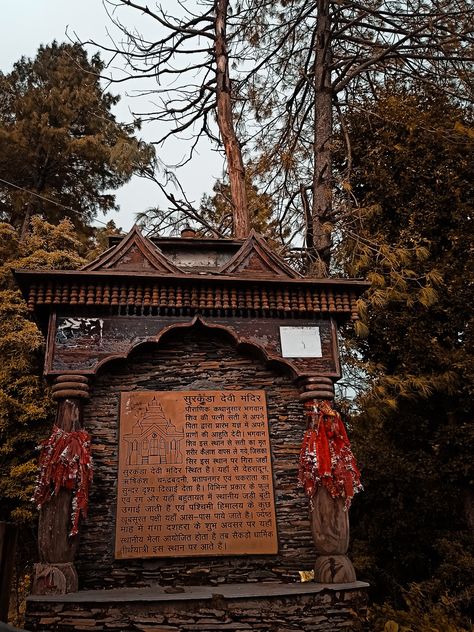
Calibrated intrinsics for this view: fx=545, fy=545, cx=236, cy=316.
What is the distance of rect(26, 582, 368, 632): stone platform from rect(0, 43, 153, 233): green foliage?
1366 centimetres

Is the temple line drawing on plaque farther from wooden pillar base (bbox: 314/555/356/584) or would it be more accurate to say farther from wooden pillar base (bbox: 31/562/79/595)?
wooden pillar base (bbox: 314/555/356/584)

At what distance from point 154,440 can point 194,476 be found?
0.56 metres

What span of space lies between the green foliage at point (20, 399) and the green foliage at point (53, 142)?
6185 millimetres

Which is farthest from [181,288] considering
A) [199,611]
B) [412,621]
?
[412,621]

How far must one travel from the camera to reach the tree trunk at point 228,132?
938cm

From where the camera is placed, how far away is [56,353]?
5594 mm

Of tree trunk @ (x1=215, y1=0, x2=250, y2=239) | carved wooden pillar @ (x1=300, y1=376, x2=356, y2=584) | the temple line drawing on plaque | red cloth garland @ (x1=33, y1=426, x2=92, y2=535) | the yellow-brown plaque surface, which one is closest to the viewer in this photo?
red cloth garland @ (x1=33, y1=426, x2=92, y2=535)

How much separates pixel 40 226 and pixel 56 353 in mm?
8029

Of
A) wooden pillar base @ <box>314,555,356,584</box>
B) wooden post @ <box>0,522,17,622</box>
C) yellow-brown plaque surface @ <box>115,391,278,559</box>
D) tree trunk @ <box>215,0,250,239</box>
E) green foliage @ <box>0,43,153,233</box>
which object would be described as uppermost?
green foliage @ <box>0,43,153,233</box>

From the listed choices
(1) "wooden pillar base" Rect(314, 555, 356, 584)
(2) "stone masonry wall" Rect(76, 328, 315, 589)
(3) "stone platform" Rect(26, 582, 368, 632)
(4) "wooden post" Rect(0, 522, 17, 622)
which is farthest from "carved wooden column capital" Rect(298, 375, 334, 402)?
(4) "wooden post" Rect(0, 522, 17, 622)

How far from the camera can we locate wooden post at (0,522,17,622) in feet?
8.55

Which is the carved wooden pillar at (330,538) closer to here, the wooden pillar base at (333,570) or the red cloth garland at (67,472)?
the wooden pillar base at (333,570)

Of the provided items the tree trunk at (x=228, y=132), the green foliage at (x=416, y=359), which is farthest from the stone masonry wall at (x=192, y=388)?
the tree trunk at (x=228, y=132)

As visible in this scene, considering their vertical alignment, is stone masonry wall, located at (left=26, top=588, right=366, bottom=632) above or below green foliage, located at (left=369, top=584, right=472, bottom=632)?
above
